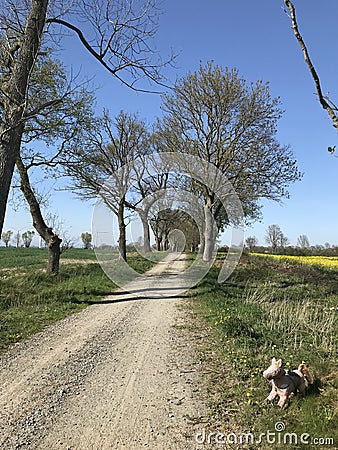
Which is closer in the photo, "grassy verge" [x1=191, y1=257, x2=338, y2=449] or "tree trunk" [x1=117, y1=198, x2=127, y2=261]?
"grassy verge" [x1=191, y1=257, x2=338, y2=449]

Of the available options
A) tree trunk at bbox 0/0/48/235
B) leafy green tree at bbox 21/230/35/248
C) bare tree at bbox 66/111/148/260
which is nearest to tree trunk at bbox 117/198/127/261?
bare tree at bbox 66/111/148/260

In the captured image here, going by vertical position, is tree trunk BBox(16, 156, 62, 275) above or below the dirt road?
above

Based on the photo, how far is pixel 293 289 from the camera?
14102 millimetres

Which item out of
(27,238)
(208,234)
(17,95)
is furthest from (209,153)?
(27,238)

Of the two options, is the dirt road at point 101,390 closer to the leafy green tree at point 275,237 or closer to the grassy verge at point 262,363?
the grassy verge at point 262,363

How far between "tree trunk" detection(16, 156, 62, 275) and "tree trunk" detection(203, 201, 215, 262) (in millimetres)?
8491

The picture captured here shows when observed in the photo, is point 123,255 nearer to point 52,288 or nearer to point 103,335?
point 52,288

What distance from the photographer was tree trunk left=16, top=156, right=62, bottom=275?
14477mm

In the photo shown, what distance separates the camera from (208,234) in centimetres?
2162

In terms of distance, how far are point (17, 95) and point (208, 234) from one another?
55.0ft

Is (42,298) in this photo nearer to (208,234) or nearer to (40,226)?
(40,226)

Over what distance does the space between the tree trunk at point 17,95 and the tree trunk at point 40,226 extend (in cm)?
889

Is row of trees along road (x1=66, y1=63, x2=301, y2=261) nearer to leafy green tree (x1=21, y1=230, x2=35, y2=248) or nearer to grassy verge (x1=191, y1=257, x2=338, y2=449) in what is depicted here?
grassy verge (x1=191, y1=257, x2=338, y2=449)

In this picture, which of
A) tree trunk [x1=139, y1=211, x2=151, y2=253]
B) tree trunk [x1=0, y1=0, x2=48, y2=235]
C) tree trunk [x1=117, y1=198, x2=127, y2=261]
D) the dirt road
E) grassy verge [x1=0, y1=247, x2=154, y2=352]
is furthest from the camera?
tree trunk [x1=139, y1=211, x2=151, y2=253]
